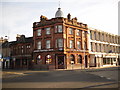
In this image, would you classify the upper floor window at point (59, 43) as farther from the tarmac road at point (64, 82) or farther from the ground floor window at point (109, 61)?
the ground floor window at point (109, 61)

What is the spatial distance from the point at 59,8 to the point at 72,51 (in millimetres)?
13342

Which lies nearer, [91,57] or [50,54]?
[50,54]

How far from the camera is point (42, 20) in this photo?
38.7 meters

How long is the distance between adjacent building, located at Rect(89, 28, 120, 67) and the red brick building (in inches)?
729

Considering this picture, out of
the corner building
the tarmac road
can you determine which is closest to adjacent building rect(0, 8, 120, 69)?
the corner building

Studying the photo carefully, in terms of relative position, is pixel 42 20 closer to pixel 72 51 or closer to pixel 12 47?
pixel 72 51

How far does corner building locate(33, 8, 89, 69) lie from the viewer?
115 feet

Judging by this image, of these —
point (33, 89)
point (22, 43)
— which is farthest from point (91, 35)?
point (33, 89)

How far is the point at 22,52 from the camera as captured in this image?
4500 cm

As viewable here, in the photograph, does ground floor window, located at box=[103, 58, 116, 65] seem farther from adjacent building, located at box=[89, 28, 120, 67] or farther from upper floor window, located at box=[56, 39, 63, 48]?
upper floor window, located at box=[56, 39, 63, 48]

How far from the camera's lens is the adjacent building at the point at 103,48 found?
145ft

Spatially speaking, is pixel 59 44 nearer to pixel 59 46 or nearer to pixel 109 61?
pixel 59 46

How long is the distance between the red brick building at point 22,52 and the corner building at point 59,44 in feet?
14.8

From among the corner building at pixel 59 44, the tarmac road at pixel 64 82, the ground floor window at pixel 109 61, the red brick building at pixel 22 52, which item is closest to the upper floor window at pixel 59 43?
the corner building at pixel 59 44
